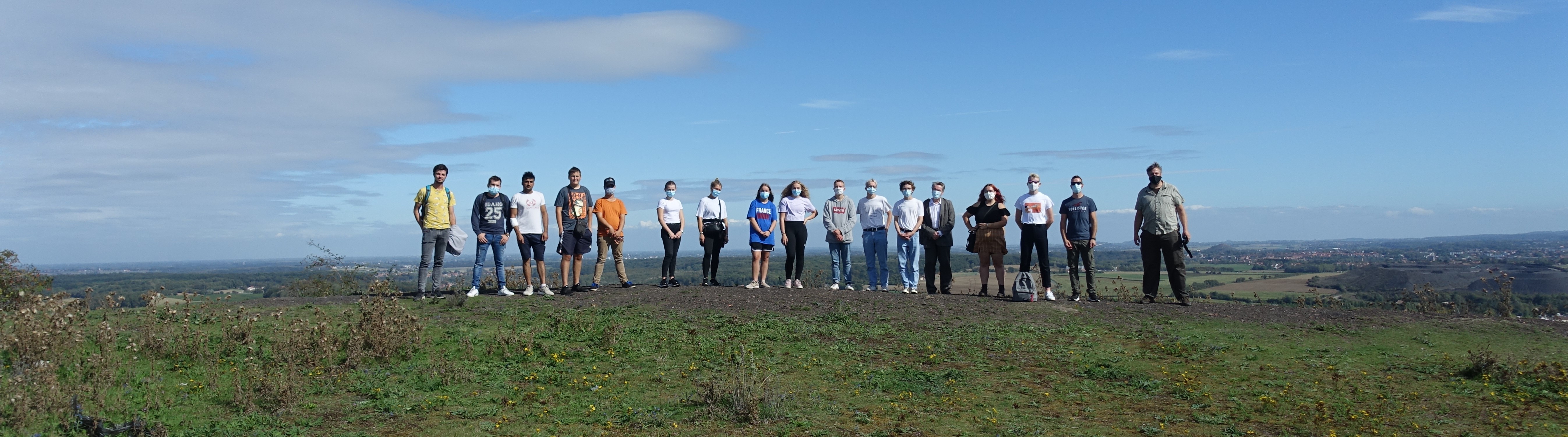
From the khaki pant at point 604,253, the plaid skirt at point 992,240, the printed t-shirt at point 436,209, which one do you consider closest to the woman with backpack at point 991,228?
the plaid skirt at point 992,240

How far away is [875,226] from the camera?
42.5 ft

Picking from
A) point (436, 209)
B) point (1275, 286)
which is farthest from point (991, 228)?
point (1275, 286)

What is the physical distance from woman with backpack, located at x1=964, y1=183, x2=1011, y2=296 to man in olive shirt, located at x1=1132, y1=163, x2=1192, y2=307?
1.84m

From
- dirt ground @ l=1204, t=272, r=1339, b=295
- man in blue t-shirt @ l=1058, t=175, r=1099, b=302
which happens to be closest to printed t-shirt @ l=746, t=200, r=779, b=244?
man in blue t-shirt @ l=1058, t=175, r=1099, b=302

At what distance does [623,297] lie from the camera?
472 inches

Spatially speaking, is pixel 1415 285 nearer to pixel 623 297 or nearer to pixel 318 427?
pixel 623 297

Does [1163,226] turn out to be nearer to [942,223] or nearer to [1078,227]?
[1078,227]

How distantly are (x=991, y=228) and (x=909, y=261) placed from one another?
133cm

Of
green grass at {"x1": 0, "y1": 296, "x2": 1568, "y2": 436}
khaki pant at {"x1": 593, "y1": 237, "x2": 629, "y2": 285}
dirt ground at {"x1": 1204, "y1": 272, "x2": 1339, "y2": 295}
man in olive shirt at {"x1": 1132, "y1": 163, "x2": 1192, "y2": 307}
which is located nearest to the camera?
green grass at {"x1": 0, "y1": 296, "x2": 1568, "y2": 436}

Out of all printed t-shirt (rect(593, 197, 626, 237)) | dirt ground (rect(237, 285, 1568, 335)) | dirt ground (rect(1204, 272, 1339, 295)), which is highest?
printed t-shirt (rect(593, 197, 626, 237))

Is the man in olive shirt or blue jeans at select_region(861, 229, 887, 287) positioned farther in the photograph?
blue jeans at select_region(861, 229, 887, 287)

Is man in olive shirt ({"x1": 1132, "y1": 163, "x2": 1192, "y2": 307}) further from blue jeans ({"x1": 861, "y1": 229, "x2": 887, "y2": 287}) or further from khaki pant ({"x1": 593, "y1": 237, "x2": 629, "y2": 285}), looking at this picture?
khaki pant ({"x1": 593, "y1": 237, "x2": 629, "y2": 285})

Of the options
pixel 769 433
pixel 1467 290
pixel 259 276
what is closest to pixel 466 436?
pixel 769 433

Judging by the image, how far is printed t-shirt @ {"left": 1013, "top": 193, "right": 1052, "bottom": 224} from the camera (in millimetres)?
11836
